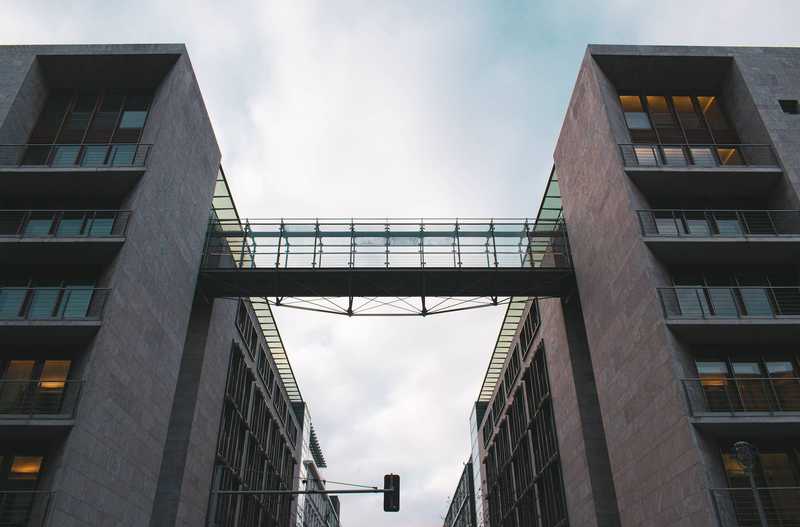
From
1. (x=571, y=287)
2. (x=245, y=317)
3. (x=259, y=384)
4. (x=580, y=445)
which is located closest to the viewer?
(x=580, y=445)

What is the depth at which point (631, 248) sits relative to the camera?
23.0 m

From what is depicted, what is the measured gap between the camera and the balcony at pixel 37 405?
1888 cm

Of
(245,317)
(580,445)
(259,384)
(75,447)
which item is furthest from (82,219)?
(580,445)

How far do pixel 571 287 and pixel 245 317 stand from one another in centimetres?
2155

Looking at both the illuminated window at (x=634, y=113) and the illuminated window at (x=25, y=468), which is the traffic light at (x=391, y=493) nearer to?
the illuminated window at (x=25, y=468)

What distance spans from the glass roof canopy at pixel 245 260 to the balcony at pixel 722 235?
18927 millimetres

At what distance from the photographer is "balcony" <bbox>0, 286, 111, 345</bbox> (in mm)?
20859

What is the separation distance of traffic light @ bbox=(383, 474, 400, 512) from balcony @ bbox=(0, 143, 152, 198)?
54.2 feet

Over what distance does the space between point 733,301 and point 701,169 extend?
18.9 ft

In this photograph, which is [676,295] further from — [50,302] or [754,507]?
[50,302]

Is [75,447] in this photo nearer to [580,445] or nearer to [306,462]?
[580,445]

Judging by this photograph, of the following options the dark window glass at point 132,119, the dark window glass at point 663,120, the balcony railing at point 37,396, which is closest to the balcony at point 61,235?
the dark window glass at point 132,119

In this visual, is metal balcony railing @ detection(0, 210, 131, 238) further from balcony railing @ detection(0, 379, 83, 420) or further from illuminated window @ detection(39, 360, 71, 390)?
balcony railing @ detection(0, 379, 83, 420)

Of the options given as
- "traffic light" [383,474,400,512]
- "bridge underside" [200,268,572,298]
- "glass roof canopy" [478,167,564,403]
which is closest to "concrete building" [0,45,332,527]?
"bridge underside" [200,268,572,298]
